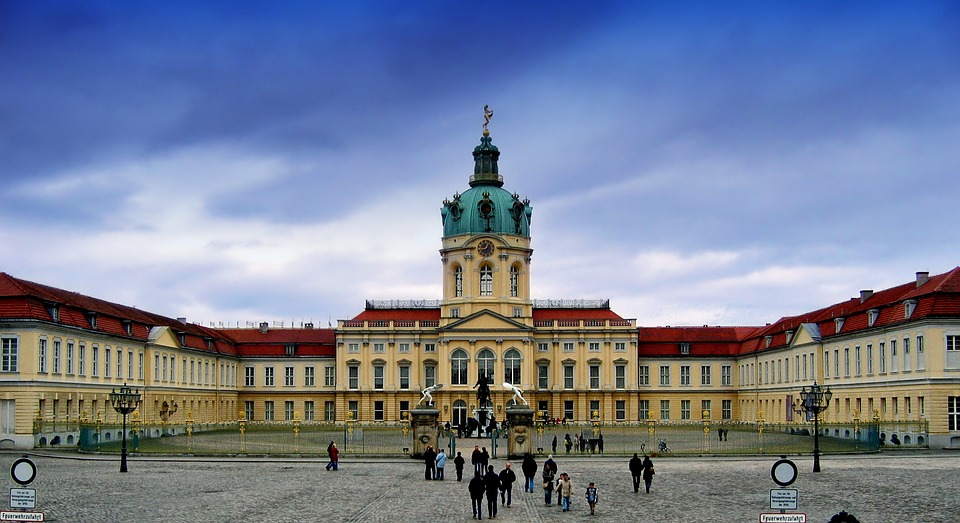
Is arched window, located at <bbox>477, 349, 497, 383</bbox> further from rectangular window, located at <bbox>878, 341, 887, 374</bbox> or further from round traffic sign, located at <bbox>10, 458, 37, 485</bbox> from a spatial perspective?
round traffic sign, located at <bbox>10, 458, 37, 485</bbox>

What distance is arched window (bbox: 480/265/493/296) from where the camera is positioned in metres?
117

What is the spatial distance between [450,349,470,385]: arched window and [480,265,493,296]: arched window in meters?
6.67

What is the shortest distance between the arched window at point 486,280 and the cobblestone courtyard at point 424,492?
6191 cm

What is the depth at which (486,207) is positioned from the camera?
117 m

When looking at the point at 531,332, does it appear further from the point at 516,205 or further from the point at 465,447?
the point at 465,447

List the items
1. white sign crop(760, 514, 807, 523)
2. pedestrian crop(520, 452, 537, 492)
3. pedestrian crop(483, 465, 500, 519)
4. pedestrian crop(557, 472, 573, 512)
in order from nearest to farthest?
white sign crop(760, 514, 807, 523) < pedestrian crop(483, 465, 500, 519) < pedestrian crop(557, 472, 573, 512) < pedestrian crop(520, 452, 537, 492)

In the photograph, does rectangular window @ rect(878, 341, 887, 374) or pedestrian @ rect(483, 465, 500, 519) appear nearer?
pedestrian @ rect(483, 465, 500, 519)

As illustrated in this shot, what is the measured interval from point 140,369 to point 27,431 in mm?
20505

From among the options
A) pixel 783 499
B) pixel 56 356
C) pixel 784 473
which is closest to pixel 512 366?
pixel 56 356

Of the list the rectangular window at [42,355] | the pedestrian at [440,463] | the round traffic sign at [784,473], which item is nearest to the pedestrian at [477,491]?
the pedestrian at [440,463]

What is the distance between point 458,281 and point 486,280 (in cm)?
280

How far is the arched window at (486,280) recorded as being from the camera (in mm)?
117312

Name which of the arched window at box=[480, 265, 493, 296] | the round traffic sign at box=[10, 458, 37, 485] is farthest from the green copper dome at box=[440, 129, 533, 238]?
the round traffic sign at box=[10, 458, 37, 485]

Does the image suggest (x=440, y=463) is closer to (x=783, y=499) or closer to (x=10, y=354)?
(x=783, y=499)
